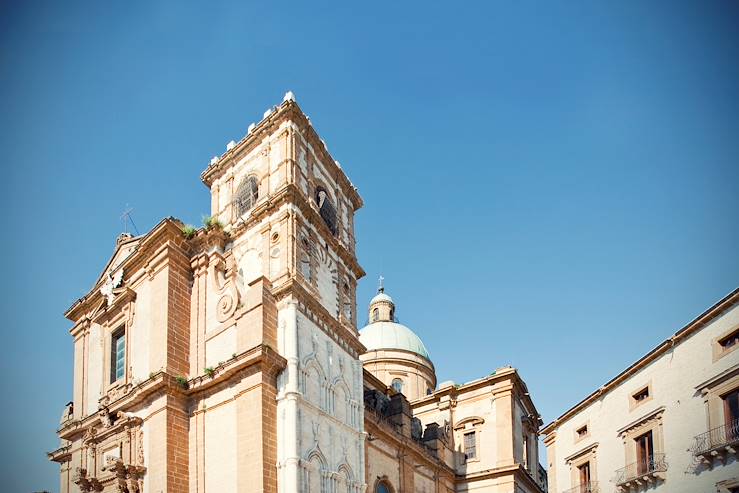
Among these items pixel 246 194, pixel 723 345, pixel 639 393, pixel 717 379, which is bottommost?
pixel 717 379

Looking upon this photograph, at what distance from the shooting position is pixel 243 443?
24.7m

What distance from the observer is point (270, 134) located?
32.0 metres

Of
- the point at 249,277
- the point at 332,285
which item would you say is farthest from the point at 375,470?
the point at 249,277

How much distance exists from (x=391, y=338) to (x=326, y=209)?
2795 centimetres

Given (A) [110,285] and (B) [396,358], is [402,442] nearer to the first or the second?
(A) [110,285]

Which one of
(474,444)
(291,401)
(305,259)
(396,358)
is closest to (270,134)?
(305,259)

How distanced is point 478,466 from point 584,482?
1103 cm

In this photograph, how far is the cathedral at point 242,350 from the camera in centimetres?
2545

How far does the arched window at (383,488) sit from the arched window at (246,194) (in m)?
13.4

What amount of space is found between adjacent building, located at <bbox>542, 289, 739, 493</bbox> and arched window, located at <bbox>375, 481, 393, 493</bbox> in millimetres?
8036

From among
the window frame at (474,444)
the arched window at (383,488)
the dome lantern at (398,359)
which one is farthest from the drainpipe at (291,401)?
the dome lantern at (398,359)

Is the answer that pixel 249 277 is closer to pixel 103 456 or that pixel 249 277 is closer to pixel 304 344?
pixel 304 344

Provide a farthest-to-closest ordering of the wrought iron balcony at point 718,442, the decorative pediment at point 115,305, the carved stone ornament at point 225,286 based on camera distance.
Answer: the decorative pediment at point 115,305 < the carved stone ornament at point 225,286 < the wrought iron balcony at point 718,442

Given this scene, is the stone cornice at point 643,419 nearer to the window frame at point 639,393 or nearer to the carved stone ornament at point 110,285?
the window frame at point 639,393
